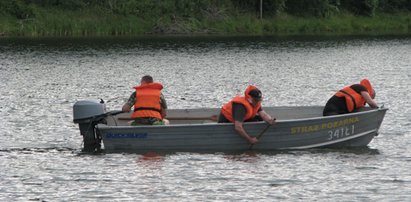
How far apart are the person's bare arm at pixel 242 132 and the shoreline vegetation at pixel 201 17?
55609 mm

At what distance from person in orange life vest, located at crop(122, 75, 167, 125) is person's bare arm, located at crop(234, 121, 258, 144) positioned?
Result: 1.93 meters

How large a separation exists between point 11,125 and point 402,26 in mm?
69109

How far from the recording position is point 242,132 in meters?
24.0

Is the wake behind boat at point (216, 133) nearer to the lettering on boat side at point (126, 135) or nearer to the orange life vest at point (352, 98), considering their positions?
the lettering on boat side at point (126, 135)

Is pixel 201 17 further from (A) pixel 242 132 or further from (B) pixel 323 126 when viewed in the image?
(A) pixel 242 132

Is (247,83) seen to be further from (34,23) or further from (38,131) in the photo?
(34,23)

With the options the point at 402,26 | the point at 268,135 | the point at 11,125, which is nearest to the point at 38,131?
the point at 11,125

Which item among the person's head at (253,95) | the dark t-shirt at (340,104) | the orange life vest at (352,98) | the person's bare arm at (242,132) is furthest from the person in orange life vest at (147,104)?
the orange life vest at (352,98)

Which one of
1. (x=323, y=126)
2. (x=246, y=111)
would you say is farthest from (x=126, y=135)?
(x=323, y=126)

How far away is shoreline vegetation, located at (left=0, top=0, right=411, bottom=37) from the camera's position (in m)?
79.4

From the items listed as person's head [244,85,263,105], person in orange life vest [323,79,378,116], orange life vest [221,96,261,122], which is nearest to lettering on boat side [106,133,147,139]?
orange life vest [221,96,261,122]

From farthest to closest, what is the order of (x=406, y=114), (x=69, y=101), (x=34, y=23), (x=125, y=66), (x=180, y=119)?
(x=34, y=23) → (x=125, y=66) → (x=69, y=101) → (x=406, y=114) → (x=180, y=119)

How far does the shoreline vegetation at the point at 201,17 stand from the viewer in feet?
260

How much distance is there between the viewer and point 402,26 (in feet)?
311
